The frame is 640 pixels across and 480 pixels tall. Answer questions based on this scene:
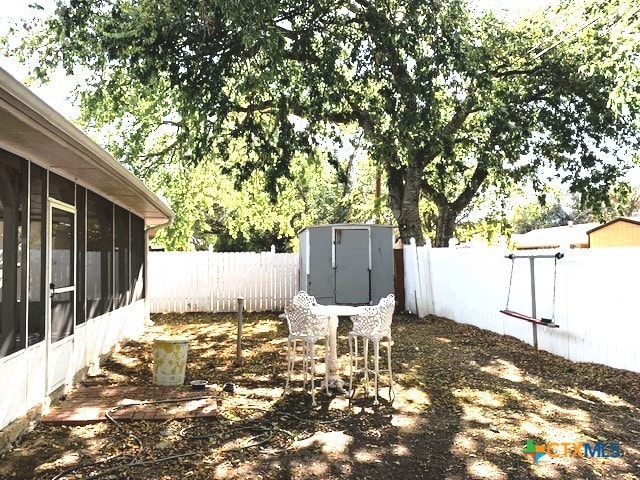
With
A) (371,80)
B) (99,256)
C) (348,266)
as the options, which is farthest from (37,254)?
(371,80)

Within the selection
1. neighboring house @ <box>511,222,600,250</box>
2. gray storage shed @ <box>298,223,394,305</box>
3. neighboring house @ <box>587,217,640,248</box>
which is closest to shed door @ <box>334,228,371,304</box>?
gray storage shed @ <box>298,223,394,305</box>

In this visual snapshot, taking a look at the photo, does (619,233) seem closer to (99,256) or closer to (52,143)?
(99,256)

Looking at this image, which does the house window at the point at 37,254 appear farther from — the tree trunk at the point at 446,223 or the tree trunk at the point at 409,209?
the tree trunk at the point at 446,223

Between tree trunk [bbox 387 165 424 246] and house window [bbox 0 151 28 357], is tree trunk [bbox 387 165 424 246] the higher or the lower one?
the higher one

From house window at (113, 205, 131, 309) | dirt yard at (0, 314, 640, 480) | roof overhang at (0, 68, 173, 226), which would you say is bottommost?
dirt yard at (0, 314, 640, 480)

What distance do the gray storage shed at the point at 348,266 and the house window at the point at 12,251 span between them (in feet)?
23.8

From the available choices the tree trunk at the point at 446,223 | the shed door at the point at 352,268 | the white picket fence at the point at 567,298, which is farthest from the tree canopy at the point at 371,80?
the white picket fence at the point at 567,298

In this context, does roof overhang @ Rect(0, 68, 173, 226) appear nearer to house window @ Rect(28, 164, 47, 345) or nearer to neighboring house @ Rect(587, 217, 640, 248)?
house window @ Rect(28, 164, 47, 345)

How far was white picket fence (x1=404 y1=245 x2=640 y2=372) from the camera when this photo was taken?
5441 mm

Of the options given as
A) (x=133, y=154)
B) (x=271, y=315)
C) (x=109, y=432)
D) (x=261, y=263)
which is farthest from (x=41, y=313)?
(x=133, y=154)

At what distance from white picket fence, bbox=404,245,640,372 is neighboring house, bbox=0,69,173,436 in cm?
513

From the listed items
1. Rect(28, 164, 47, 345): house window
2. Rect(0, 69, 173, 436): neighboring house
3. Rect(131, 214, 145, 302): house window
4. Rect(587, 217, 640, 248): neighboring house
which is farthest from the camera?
Rect(587, 217, 640, 248): neighboring house

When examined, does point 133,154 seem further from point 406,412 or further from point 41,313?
point 406,412

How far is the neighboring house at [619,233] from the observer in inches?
637
